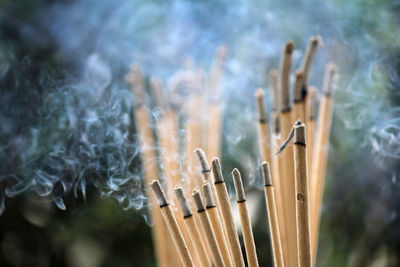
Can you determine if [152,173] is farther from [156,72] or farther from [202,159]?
[156,72]

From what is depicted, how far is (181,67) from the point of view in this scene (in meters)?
1.04

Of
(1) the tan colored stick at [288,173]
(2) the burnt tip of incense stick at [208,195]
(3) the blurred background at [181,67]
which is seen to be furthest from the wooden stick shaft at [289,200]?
(3) the blurred background at [181,67]

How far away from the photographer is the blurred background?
0.87 m

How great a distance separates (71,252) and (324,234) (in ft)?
2.09

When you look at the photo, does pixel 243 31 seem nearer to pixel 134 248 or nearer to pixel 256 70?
pixel 256 70

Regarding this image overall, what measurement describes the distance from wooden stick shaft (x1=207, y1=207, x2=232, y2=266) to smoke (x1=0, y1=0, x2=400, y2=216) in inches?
12.2

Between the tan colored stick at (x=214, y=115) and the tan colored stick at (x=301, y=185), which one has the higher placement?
the tan colored stick at (x=214, y=115)

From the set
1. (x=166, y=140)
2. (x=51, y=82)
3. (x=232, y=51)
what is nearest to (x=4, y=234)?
(x=51, y=82)

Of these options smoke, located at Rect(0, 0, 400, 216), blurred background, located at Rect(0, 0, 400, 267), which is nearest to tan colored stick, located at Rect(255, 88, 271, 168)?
smoke, located at Rect(0, 0, 400, 216)

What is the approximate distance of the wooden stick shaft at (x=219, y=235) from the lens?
35cm

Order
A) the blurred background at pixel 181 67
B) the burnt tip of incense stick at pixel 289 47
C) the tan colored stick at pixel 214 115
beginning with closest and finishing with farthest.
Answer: the burnt tip of incense stick at pixel 289 47 < the tan colored stick at pixel 214 115 < the blurred background at pixel 181 67

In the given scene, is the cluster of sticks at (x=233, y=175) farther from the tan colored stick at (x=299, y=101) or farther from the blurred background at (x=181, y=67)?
the blurred background at (x=181, y=67)

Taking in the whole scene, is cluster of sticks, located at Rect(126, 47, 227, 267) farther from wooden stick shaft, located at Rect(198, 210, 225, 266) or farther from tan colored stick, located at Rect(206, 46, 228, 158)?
wooden stick shaft, located at Rect(198, 210, 225, 266)

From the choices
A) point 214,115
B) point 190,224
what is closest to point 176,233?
point 190,224
